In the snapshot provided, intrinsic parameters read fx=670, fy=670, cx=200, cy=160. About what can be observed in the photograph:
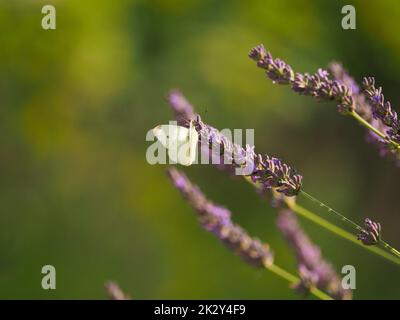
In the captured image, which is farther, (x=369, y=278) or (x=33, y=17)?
(x=33, y=17)

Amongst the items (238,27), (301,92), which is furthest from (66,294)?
(301,92)

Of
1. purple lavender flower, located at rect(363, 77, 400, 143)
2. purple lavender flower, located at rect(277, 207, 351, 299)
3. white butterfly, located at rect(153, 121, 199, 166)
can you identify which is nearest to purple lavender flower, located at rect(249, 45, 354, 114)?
purple lavender flower, located at rect(363, 77, 400, 143)

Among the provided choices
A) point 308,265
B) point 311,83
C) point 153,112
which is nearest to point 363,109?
point 311,83

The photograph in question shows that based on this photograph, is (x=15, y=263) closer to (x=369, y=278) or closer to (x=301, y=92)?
(x=369, y=278)

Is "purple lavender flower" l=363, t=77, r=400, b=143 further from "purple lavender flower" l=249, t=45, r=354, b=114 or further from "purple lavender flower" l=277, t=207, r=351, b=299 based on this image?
"purple lavender flower" l=277, t=207, r=351, b=299

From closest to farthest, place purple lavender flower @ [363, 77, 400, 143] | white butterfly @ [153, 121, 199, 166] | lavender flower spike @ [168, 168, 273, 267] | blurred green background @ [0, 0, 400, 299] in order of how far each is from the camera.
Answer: purple lavender flower @ [363, 77, 400, 143]
white butterfly @ [153, 121, 199, 166]
lavender flower spike @ [168, 168, 273, 267]
blurred green background @ [0, 0, 400, 299]

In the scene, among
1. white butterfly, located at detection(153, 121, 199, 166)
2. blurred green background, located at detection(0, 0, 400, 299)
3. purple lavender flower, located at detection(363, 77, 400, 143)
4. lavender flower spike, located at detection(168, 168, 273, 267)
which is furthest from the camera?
blurred green background, located at detection(0, 0, 400, 299)

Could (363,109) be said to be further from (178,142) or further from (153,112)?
(153,112)
